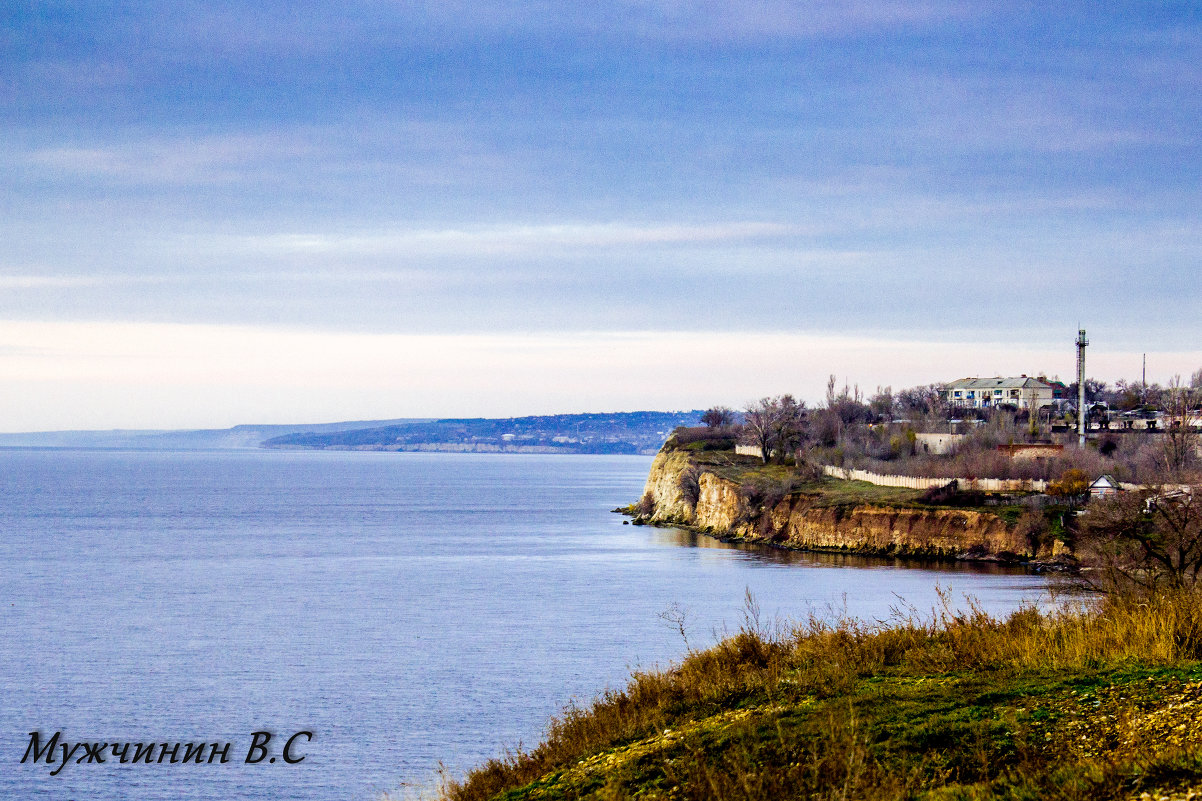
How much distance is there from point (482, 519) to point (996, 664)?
316 feet

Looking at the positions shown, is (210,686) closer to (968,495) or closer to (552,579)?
(552,579)

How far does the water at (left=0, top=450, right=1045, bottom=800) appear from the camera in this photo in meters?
25.3

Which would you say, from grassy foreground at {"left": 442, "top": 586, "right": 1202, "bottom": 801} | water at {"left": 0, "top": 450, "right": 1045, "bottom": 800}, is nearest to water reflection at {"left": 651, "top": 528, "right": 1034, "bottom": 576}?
water at {"left": 0, "top": 450, "right": 1045, "bottom": 800}

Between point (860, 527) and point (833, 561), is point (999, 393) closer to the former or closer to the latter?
point (860, 527)

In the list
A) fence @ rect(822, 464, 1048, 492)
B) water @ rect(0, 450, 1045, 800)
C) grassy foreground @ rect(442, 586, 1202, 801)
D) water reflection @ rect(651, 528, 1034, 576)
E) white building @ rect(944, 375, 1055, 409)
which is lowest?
water reflection @ rect(651, 528, 1034, 576)

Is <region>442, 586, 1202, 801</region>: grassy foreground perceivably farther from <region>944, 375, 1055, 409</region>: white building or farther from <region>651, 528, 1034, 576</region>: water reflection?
<region>944, 375, 1055, 409</region>: white building

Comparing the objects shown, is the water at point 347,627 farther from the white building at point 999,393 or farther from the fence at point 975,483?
the white building at point 999,393

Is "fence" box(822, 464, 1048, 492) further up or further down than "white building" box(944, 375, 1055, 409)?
further down

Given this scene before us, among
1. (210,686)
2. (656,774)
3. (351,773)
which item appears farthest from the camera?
(210,686)

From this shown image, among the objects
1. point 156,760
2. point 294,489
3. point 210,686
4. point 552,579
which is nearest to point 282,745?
point 156,760

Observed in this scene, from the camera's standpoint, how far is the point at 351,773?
2336cm

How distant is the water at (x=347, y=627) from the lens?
82.9 ft

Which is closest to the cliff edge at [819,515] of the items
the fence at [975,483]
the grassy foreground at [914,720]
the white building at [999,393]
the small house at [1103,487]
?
the fence at [975,483]

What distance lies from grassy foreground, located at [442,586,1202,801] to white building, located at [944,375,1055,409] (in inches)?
5306
